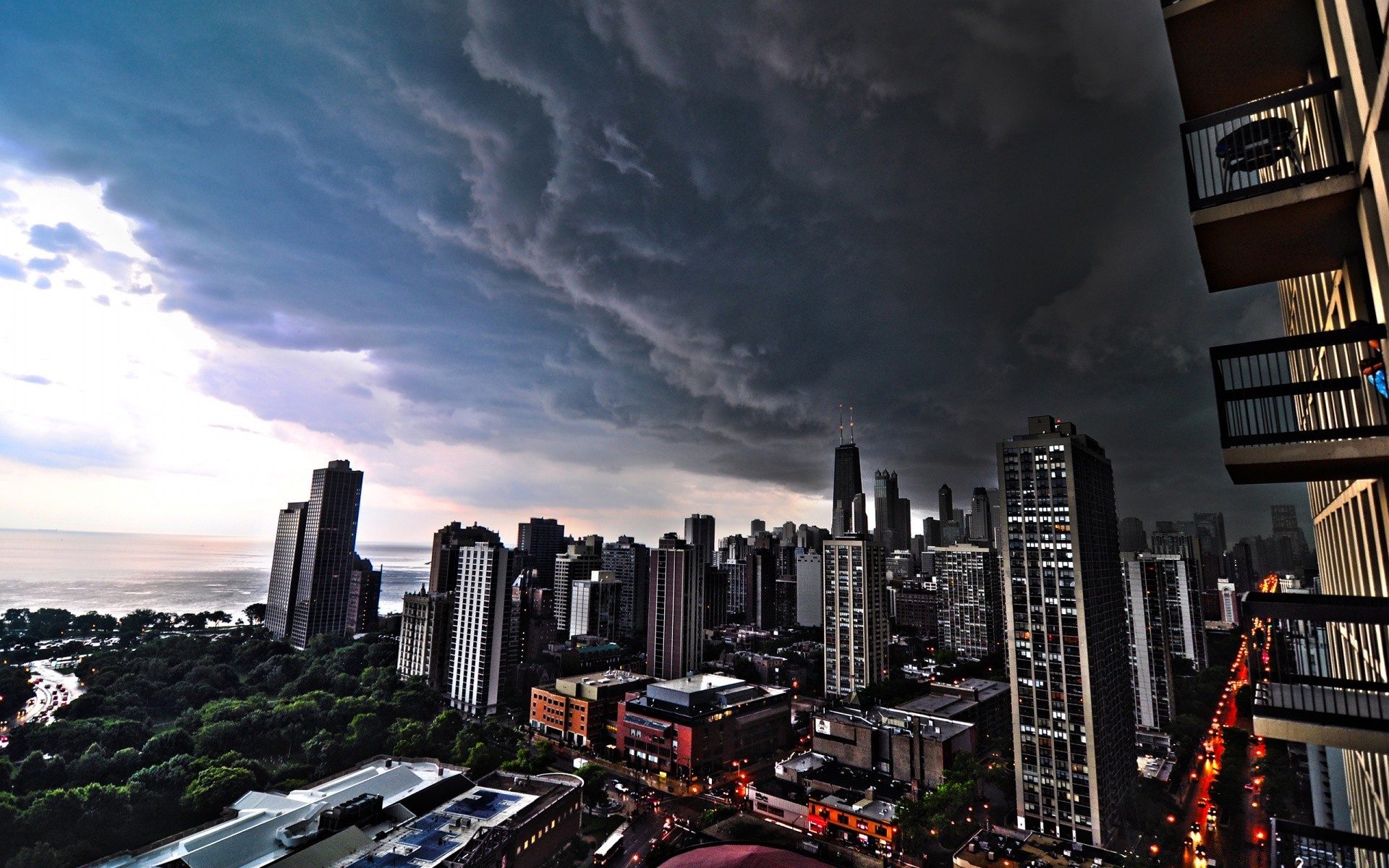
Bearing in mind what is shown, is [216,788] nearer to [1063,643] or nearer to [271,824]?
[271,824]

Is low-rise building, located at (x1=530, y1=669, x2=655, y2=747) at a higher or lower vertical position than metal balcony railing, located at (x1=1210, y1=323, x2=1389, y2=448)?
lower

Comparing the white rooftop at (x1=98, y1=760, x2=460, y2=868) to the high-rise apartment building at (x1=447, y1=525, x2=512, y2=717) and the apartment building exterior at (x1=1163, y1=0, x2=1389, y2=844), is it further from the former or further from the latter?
the apartment building exterior at (x1=1163, y1=0, x2=1389, y2=844)

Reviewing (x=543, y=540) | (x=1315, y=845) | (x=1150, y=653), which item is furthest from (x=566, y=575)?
(x=1315, y=845)

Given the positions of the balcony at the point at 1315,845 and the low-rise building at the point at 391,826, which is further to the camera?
the low-rise building at the point at 391,826

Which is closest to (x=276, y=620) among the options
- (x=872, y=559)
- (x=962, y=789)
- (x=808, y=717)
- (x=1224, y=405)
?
(x=808, y=717)

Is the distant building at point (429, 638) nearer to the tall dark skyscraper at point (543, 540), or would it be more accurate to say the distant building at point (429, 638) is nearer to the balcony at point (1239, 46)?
the balcony at point (1239, 46)

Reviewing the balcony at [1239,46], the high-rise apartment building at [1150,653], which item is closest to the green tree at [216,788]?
the balcony at [1239,46]

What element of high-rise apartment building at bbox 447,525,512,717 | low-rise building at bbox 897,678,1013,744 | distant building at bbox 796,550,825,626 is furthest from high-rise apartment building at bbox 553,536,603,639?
low-rise building at bbox 897,678,1013,744

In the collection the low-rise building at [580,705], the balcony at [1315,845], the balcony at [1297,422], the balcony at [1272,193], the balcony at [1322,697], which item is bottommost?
the low-rise building at [580,705]
